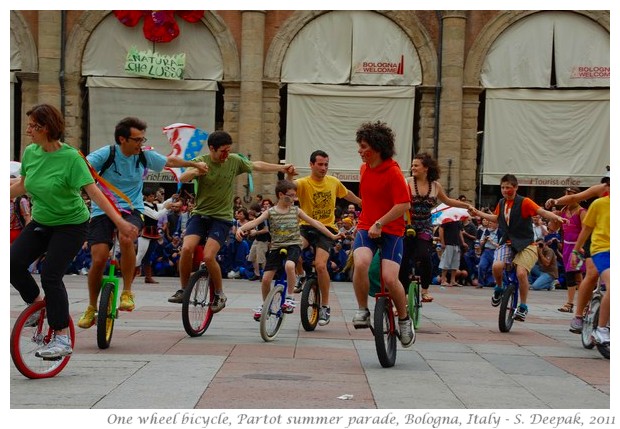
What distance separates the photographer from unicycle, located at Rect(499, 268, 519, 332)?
11070 millimetres

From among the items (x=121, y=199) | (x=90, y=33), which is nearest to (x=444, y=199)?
(x=121, y=199)

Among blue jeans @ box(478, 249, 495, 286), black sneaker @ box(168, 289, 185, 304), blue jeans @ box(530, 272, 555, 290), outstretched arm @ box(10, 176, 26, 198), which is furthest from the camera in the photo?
blue jeans @ box(530, 272, 555, 290)

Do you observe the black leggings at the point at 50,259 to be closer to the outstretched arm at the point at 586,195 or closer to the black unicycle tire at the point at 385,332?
the black unicycle tire at the point at 385,332

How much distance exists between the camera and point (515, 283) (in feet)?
37.5

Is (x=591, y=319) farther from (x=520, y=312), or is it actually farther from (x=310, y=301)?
(x=310, y=301)

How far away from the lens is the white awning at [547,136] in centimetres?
2973

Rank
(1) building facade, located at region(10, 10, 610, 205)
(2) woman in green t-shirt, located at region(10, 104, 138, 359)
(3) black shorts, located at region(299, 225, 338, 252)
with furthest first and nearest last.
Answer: (1) building facade, located at region(10, 10, 610, 205)
(3) black shorts, located at region(299, 225, 338, 252)
(2) woman in green t-shirt, located at region(10, 104, 138, 359)

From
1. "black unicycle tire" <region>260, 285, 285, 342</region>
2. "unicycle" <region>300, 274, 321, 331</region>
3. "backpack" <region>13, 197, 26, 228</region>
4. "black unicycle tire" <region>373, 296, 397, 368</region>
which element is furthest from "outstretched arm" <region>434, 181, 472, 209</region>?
"backpack" <region>13, 197, 26, 228</region>

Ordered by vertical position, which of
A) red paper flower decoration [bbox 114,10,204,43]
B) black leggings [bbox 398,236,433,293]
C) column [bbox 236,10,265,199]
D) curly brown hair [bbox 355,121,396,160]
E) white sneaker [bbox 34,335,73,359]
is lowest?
white sneaker [bbox 34,335,73,359]

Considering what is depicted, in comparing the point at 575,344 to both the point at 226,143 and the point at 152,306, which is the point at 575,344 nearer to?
the point at 226,143

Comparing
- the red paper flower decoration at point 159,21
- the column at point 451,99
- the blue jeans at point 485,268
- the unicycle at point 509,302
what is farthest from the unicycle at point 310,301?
the red paper flower decoration at point 159,21

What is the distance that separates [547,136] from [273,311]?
21.8 metres

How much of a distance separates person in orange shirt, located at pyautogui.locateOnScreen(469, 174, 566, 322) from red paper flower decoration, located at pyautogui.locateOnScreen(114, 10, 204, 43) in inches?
773

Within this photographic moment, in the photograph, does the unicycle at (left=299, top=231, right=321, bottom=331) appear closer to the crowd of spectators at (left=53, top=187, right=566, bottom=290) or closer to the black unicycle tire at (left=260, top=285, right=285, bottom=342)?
the black unicycle tire at (left=260, top=285, right=285, bottom=342)
